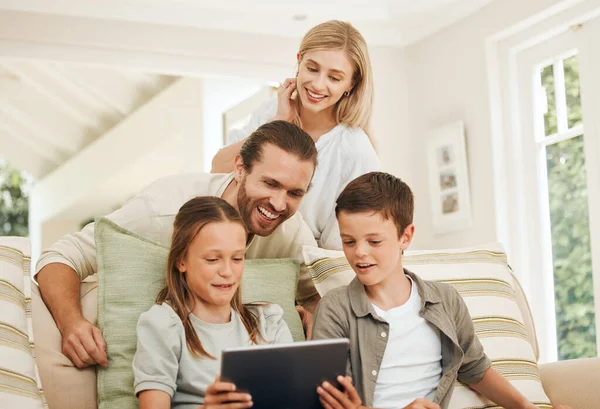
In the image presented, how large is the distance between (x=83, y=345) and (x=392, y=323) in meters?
0.67

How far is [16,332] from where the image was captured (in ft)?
5.45

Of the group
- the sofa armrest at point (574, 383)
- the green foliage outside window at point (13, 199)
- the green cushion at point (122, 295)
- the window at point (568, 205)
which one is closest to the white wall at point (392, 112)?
the window at point (568, 205)

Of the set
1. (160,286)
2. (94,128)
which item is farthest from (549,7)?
(94,128)

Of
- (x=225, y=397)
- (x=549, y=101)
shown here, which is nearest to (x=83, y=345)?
(x=225, y=397)

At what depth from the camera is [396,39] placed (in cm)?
548

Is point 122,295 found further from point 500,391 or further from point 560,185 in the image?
point 560,185

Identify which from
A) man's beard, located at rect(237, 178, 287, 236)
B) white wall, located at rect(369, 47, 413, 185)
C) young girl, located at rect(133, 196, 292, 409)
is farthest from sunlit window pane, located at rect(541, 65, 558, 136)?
young girl, located at rect(133, 196, 292, 409)

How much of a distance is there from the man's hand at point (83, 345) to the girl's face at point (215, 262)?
0.74 ft

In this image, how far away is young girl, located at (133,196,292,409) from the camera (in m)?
1.63

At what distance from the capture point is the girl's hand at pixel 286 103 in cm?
274

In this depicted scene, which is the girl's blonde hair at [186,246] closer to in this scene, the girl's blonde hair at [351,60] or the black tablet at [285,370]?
the black tablet at [285,370]

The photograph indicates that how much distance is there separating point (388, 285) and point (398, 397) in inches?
9.9

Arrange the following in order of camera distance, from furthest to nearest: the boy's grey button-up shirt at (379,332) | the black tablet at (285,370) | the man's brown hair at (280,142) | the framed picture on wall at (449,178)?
the framed picture on wall at (449,178) → the man's brown hair at (280,142) → the boy's grey button-up shirt at (379,332) → the black tablet at (285,370)

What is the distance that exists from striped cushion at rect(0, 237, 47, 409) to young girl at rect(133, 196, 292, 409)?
0.20 meters
